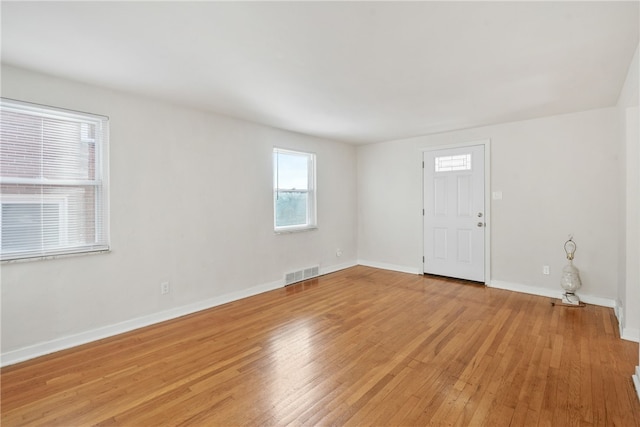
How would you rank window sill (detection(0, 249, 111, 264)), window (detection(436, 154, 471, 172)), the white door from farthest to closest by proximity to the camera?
1. window (detection(436, 154, 471, 172))
2. the white door
3. window sill (detection(0, 249, 111, 264))

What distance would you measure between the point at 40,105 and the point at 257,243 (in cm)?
269

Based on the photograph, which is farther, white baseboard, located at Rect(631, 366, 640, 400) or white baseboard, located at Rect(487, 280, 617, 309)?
white baseboard, located at Rect(487, 280, 617, 309)

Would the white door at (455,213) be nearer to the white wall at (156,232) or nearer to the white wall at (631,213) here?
the white wall at (631,213)

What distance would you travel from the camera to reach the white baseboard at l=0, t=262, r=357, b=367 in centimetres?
249

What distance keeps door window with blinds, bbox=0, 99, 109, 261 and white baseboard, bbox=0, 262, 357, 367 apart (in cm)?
79

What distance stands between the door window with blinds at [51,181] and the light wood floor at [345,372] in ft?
3.30

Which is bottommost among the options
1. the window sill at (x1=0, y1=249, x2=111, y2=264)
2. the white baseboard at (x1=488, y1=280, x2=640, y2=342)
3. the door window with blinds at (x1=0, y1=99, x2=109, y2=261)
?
the white baseboard at (x1=488, y1=280, x2=640, y2=342)

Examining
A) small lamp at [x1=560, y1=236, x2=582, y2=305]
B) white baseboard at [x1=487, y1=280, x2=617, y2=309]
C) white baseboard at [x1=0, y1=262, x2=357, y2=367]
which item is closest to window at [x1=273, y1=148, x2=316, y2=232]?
white baseboard at [x1=0, y1=262, x2=357, y2=367]

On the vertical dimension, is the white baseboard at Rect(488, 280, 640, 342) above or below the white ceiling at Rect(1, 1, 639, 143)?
below

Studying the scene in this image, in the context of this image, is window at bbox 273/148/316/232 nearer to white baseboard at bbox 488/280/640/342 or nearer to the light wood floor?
the light wood floor

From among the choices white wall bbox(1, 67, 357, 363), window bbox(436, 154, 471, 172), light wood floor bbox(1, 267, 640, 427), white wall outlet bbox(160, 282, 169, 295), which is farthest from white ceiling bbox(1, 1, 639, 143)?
light wood floor bbox(1, 267, 640, 427)

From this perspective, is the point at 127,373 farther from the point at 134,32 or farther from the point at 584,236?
the point at 584,236

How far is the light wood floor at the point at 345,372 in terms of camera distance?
1849 millimetres

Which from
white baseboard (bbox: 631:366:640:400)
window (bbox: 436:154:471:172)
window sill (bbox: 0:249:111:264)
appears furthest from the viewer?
window (bbox: 436:154:471:172)
